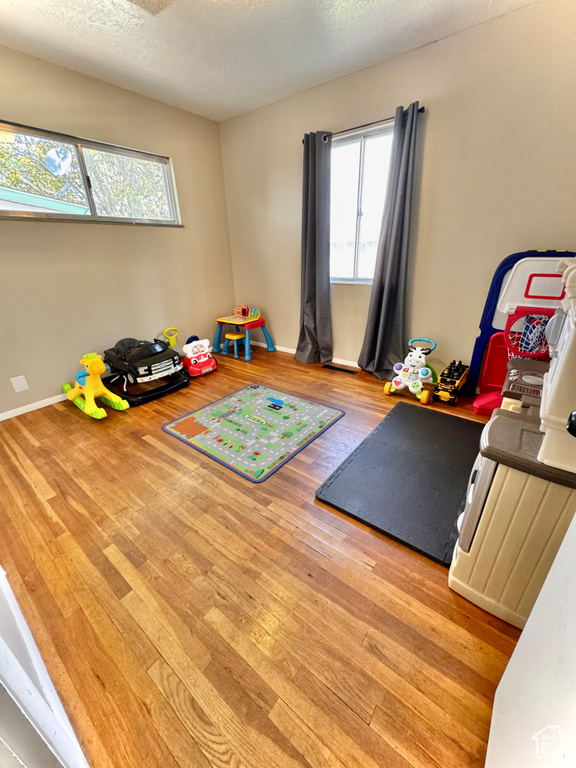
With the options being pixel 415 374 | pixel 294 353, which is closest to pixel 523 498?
pixel 415 374

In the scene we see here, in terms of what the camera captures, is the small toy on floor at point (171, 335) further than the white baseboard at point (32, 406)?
Yes

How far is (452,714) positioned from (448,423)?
1.65 metres

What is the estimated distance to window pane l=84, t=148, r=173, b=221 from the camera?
266cm

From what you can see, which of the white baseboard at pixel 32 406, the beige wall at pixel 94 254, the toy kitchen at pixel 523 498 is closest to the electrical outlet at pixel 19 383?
the beige wall at pixel 94 254

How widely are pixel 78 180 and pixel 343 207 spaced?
7.58 ft

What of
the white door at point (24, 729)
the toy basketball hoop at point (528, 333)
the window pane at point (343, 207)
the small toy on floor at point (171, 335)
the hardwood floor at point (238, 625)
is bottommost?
the hardwood floor at point (238, 625)

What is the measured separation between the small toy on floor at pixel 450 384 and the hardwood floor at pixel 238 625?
4.11 ft

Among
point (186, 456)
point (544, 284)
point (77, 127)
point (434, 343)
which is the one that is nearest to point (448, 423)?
point (434, 343)

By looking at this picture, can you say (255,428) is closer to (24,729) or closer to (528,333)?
(24,729)

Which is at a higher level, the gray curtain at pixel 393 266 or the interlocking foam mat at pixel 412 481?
the gray curtain at pixel 393 266

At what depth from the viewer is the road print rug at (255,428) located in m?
1.92

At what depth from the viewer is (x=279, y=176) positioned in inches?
126

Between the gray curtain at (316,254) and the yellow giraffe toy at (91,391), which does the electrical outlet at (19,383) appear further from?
the gray curtain at (316,254)

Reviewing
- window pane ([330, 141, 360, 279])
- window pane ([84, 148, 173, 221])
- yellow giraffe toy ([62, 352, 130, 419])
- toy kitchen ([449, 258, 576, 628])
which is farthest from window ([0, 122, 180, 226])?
toy kitchen ([449, 258, 576, 628])
